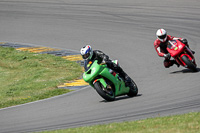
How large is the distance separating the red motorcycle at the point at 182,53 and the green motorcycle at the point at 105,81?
115 inches

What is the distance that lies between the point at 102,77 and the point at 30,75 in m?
6.33

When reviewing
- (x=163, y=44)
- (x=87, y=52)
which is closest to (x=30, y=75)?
(x=163, y=44)

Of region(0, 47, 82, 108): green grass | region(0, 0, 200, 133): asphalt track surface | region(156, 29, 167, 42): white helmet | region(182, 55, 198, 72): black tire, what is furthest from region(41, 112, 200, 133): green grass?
region(156, 29, 167, 42): white helmet

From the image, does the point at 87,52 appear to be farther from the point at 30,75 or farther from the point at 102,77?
the point at 30,75

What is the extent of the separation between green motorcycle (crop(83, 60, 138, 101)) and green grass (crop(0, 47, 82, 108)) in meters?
2.67

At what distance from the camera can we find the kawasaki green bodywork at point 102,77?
39.1 ft

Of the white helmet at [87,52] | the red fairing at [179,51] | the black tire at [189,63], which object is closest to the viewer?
the white helmet at [87,52]

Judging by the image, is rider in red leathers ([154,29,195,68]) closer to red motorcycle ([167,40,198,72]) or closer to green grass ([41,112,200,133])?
red motorcycle ([167,40,198,72])

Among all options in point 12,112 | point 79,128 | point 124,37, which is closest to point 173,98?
point 79,128

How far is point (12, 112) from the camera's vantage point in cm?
1230

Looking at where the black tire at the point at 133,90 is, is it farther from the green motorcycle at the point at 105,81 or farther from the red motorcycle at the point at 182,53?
the red motorcycle at the point at 182,53

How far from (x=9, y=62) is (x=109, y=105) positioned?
9753 mm

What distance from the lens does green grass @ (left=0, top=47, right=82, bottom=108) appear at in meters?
14.7

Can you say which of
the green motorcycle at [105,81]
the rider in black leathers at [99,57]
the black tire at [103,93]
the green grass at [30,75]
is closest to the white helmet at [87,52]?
the rider in black leathers at [99,57]
